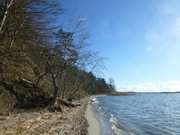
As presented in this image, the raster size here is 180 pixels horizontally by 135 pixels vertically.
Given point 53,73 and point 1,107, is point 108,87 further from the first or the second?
point 1,107

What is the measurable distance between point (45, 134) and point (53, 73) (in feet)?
62.0

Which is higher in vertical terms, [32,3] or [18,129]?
[32,3]

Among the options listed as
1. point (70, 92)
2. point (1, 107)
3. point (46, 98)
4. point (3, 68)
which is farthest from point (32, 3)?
point (70, 92)

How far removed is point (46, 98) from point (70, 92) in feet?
77.0

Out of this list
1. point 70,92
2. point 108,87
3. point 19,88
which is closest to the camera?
point 19,88

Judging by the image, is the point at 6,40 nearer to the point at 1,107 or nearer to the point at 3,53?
the point at 3,53

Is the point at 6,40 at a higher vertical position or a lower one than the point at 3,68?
higher

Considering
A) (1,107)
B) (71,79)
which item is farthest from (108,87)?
(1,107)

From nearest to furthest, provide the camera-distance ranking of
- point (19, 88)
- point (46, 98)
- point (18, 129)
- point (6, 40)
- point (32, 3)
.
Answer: point (32, 3) → point (6, 40) → point (18, 129) → point (19, 88) → point (46, 98)

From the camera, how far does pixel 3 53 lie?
444 inches

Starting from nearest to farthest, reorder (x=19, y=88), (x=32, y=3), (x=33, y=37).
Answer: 1. (x=32, y=3)
2. (x=33, y=37)
3. (x=19, y=88)

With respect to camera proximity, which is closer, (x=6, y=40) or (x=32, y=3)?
(x=32, y=3)

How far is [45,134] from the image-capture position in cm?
1309

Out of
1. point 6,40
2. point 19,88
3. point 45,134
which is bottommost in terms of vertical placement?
point 45,134
